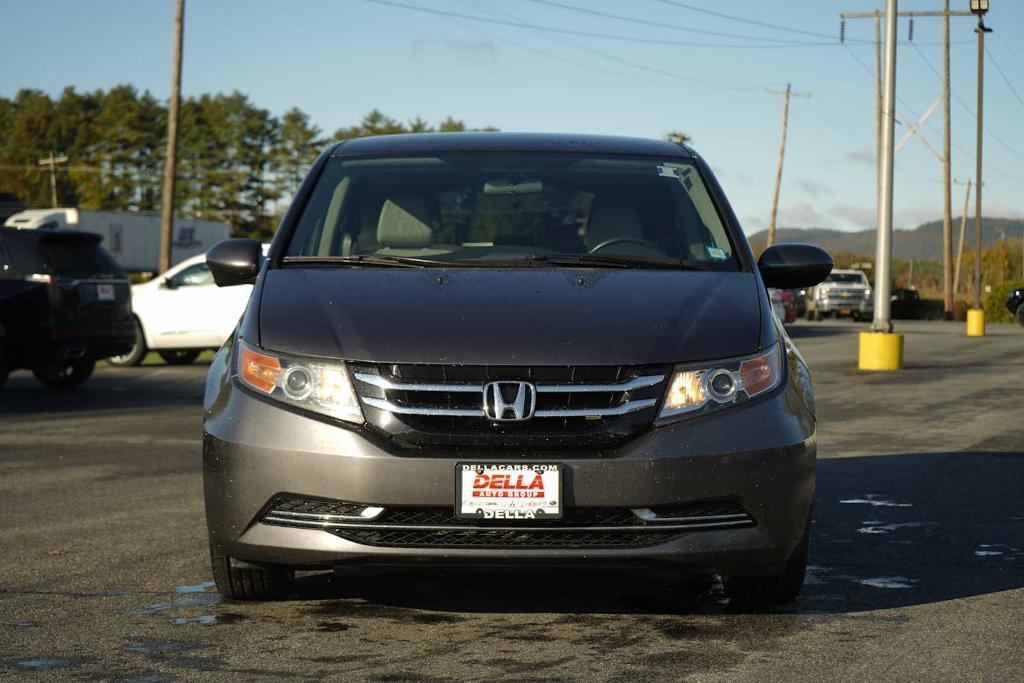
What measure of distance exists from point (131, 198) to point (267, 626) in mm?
118987

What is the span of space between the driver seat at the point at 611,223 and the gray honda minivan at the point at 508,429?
564 mm

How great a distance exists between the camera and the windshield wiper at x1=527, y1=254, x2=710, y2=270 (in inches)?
226

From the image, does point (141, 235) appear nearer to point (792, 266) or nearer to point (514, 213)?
point (514, 213)

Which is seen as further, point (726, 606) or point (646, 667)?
point (726, 606)

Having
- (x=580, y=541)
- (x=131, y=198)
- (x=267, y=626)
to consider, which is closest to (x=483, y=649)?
(x=580, y=541)

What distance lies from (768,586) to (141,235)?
188 ft

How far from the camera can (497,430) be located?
469 centimetres

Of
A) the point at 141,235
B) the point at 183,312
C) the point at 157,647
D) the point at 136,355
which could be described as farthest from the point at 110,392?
the point at 141,235

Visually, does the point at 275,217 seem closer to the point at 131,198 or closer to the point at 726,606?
the point at 131,198

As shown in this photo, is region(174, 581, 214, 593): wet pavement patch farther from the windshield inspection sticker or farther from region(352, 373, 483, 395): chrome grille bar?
the windshield inspection sticker

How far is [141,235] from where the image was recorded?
60.3m

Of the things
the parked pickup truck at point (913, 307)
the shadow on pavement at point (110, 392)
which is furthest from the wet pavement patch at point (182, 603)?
the parked pickup truck at point (913, 307)

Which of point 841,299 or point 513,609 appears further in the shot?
point 841,299

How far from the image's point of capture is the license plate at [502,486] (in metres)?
4.66
